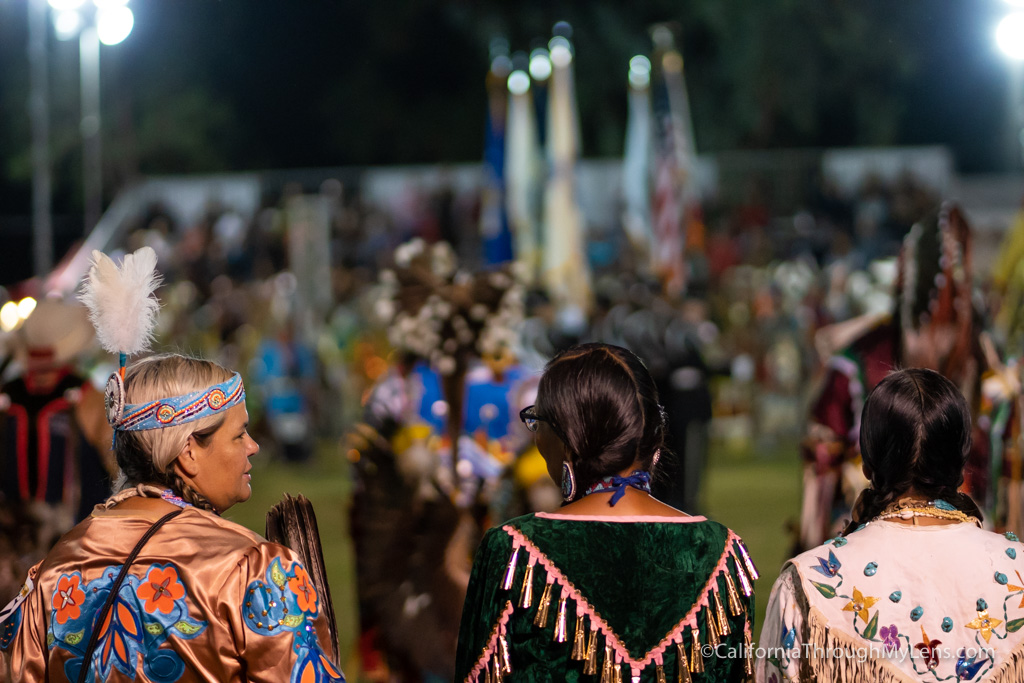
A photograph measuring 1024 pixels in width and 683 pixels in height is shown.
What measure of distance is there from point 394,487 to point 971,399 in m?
1.96

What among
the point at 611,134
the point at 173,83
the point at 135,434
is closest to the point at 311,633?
the point at 135,434

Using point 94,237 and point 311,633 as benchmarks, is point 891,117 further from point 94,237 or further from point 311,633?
point 311,633

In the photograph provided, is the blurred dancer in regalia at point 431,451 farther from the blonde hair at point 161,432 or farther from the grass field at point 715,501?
the blonde hair at point 161,432

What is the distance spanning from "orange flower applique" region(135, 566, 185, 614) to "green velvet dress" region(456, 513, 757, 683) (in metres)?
0.48

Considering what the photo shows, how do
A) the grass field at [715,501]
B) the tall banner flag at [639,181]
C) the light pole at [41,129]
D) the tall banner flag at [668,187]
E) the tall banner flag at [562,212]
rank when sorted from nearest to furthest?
the grass field at [715,501]
the light pole at [41,129]
the tall banner flag at [562,212]
the tall banner flag at [668,187]
the tall banner flag at [639,181]

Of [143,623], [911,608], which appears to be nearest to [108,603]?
[143,623]

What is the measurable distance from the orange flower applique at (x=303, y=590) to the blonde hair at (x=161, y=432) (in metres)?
0.21

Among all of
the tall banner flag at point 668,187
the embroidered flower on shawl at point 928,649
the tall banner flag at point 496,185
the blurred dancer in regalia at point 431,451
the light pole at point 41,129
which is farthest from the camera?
the tall banner flag at point 668,187

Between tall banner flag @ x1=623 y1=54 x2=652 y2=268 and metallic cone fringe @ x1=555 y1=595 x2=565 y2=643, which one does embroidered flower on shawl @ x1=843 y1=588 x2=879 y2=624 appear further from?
tall banner flag @ x1=623 y1=54 x2=652 y2=268

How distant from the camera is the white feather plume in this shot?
2.13 m

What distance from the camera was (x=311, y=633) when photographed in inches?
74.4

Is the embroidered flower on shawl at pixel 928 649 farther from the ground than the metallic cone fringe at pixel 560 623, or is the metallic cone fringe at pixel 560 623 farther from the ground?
the metallic cone fringe at pixel 560 623

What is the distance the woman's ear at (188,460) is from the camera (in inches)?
77.6

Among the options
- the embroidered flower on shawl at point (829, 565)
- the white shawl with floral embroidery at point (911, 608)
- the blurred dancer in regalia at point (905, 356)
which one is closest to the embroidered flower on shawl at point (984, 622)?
the white shawl with floral embroidery at point (911, 608)
